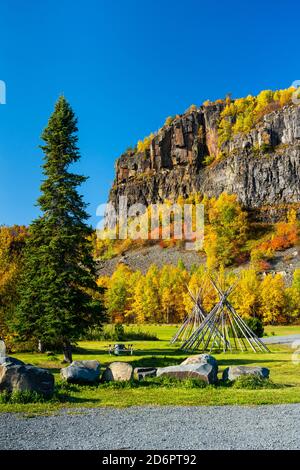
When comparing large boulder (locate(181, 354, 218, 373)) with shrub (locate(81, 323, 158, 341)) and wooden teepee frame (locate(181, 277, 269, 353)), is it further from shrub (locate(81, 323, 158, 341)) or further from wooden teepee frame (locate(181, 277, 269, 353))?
shrub (locate(81, 323, 158, 341))

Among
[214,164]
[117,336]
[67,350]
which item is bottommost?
[117,336]

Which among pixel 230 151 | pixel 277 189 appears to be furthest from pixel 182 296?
pixel 230 151

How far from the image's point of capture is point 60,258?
2364 centimetres

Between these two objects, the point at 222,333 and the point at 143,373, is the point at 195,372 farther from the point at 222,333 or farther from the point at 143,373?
the point at 222,333

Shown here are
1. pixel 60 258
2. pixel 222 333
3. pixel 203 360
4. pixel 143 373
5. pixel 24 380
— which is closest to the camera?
pixel 24 380

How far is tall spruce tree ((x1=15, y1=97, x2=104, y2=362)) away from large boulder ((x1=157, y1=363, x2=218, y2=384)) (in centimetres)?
820

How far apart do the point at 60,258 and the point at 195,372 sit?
11418 mm

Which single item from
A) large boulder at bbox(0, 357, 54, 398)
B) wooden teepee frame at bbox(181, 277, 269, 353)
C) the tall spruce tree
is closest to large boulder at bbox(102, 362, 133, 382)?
large boulder at bbox(0, 357, 54, 398)

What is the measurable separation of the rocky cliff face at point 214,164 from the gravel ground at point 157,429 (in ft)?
417

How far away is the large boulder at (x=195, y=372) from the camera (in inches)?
560

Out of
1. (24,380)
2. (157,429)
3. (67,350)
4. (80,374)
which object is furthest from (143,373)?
(67,350)

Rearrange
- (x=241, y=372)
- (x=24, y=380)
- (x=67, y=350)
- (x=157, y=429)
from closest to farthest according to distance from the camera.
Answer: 1. (x=157, y=429)
2. (x=24, y=380)
3. (x=241, y=372)
4. (x=67, y=350)

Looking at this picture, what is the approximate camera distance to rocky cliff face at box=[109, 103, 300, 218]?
5576 inches

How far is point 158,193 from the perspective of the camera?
174m
